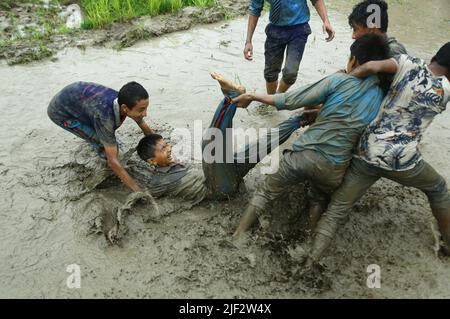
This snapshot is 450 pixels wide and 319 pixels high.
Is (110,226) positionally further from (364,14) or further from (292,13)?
(292,13)

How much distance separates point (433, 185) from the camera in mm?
2613

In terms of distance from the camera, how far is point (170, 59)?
5.64 metres

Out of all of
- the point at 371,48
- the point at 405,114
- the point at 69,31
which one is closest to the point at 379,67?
the point at 371,48

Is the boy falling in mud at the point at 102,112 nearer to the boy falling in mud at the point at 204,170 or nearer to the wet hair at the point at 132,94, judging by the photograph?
the wet hair at the point at 132,94

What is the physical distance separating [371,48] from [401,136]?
0.55 m

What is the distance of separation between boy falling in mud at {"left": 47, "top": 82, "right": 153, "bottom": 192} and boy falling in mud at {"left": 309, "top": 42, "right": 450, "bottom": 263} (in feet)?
4.96

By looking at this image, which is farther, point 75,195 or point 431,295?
point 75,195

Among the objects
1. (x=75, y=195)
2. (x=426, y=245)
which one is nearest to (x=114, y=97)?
(x=75, y=195)

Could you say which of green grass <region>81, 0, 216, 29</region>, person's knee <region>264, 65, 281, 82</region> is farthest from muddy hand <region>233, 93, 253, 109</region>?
green grass <region>81, 0, 216, 29</region>

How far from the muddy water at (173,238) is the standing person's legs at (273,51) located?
396 millimetres

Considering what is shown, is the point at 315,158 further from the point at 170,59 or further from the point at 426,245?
the point at 170,59

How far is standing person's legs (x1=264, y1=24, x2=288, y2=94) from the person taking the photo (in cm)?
410

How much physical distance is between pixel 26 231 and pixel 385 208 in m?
2.77

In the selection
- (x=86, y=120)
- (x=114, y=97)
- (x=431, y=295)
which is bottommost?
(x=431, y=295)
